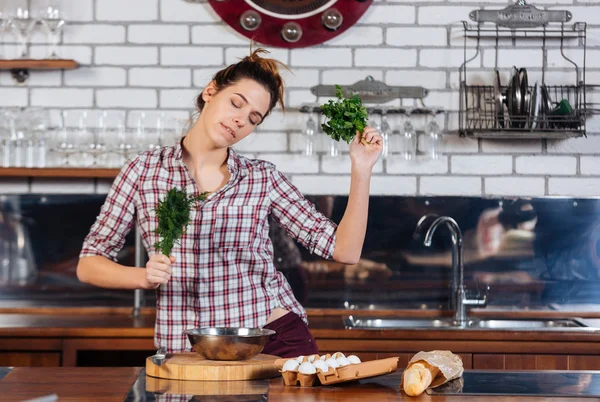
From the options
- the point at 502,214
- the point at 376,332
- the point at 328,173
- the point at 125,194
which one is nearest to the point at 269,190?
the point at 125,194

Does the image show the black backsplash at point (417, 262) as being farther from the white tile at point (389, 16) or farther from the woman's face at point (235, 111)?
the woman's face at point (235, 111)

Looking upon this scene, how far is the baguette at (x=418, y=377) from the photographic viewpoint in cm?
209

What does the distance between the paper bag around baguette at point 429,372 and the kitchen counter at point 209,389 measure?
3 centimetres

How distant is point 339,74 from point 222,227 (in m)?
1.49

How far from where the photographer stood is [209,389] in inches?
84.7

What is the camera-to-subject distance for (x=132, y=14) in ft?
13.4

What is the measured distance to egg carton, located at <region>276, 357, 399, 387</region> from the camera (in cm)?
218

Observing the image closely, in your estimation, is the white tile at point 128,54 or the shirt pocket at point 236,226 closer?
the shirt pocket at point 236,226

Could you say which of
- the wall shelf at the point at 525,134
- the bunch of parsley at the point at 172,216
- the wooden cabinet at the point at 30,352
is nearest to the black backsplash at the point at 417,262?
the wall shelf at the point at 525,134

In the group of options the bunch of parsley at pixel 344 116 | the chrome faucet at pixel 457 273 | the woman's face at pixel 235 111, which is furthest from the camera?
the chrome faucet at pixel 457 273

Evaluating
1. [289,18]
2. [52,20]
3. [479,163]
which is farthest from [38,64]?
[479,163]

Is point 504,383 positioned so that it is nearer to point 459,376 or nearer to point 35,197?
point 459,376

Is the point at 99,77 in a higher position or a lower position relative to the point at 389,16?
lower

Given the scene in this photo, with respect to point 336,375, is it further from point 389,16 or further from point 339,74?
point 389,16
